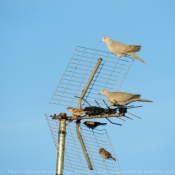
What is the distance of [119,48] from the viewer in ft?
28.2

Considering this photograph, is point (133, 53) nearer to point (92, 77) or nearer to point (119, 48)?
point (119, 48)

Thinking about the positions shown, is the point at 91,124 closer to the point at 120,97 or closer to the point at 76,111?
the point at 76,111

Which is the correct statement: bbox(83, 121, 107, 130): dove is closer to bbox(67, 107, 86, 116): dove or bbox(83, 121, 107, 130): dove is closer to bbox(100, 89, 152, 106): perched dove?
bbox(67, 107, 86, 116): dove

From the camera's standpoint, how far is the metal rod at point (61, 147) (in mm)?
5492

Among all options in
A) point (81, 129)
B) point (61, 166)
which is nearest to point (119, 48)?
point (81, 129)

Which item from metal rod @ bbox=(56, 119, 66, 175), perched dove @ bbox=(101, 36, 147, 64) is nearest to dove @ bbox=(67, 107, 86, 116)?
metal rod @ bbox=(56, 119, 66, 175)

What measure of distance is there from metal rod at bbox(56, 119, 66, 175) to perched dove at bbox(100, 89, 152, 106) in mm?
986

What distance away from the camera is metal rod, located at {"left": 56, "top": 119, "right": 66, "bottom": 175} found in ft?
18.0

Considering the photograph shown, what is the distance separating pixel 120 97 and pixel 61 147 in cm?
143

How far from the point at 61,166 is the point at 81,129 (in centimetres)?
84

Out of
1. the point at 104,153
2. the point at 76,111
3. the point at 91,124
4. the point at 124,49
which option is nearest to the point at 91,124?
the point at 91,124

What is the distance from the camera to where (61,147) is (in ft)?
18.2

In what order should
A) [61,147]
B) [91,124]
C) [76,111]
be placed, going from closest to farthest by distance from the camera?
[61,147], [76,111], [91,124]

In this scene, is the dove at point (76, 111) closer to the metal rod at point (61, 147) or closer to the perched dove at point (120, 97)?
the metal rod at point (61, 147)
